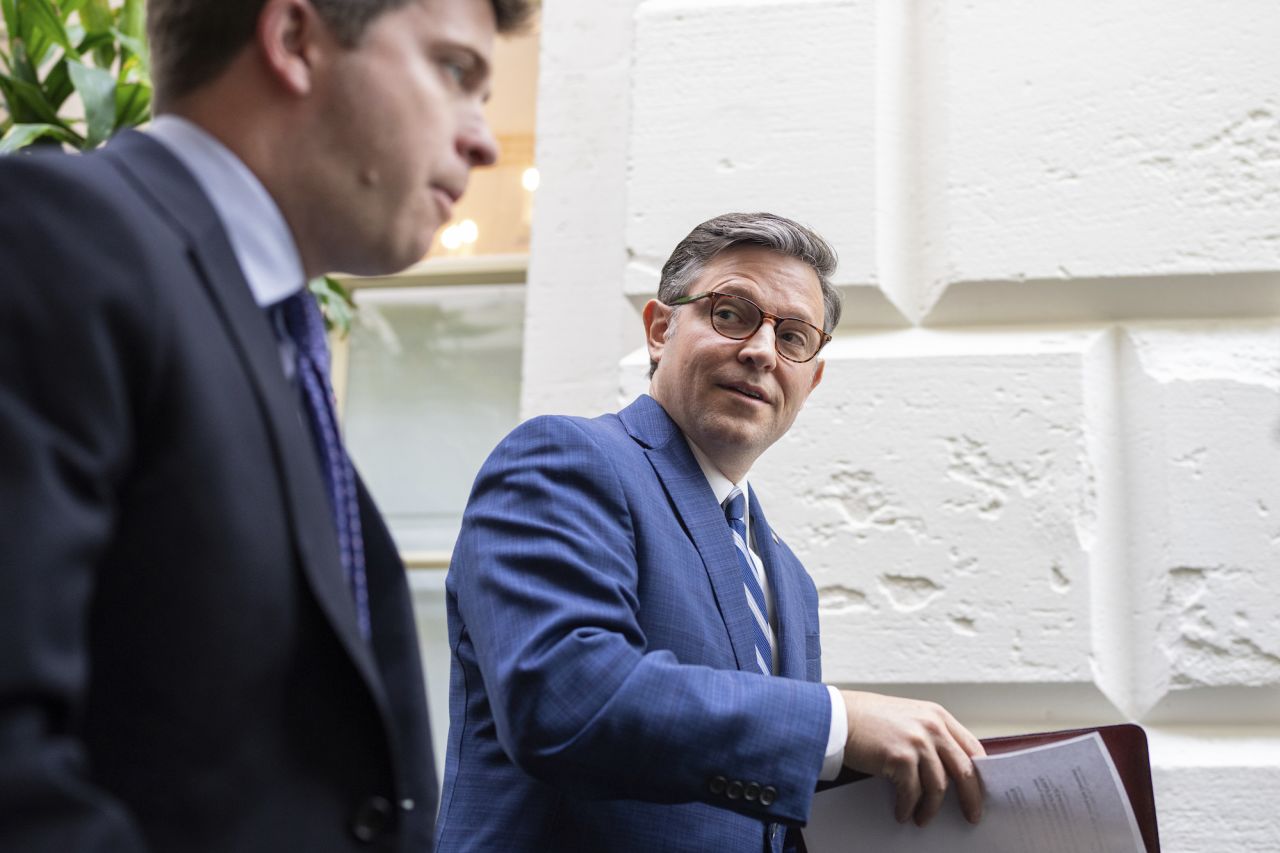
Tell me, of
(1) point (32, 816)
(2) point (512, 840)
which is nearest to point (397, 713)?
(1) point (32, 816)

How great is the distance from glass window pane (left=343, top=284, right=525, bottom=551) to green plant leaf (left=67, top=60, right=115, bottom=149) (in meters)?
0.92

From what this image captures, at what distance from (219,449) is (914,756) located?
96 centimetres

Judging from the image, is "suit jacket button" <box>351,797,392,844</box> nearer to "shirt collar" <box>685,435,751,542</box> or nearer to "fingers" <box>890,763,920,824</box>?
"fingers" <box>890,763,920,824</box>

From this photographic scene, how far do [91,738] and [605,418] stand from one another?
1.16 metres

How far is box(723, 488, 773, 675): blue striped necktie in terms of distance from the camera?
1809mm

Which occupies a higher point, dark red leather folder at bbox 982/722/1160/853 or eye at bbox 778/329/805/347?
eye at bbox 778/329/805/347

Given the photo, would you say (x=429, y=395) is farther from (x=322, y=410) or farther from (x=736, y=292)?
(x=322, y=410)

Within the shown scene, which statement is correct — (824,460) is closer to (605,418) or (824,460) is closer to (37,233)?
(605,418)

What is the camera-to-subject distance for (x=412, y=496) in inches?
133

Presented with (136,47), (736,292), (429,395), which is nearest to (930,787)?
(736,292)

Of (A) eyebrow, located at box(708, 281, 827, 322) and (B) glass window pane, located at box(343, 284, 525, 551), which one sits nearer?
(A) eyebrow, located at box(708, 281, 827, 322)

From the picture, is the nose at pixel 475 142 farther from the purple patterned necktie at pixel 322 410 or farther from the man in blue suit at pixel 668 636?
the man in blue suit at pixel 668 636

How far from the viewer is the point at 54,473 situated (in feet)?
2.51

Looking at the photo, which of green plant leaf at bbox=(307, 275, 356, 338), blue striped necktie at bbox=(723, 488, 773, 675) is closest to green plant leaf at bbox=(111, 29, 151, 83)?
green plant leaf at bbox=(307, 275, 356, 338)
